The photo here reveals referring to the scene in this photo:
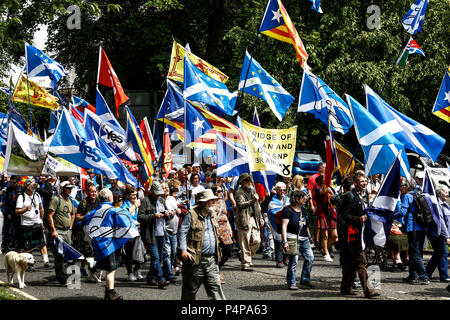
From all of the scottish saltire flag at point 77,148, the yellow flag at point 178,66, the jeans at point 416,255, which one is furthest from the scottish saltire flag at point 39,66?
the jeans at point 416,255

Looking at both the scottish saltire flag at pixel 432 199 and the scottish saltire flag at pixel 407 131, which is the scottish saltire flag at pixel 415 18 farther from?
the scottish saltire flag at pixel 432 199

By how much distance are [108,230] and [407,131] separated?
5.54m

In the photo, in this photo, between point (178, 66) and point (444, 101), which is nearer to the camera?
point (178, 66)

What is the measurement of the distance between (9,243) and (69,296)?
5.81m

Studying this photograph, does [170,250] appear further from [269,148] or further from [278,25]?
[278,25]

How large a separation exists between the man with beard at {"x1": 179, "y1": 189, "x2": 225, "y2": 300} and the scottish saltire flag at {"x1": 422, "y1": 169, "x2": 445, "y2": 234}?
478 cm

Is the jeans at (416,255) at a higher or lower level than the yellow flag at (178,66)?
lower

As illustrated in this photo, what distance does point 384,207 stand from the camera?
371 inches

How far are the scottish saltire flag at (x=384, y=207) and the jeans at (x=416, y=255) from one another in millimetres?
1870

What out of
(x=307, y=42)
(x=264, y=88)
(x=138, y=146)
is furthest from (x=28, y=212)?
(x=307, y=42)

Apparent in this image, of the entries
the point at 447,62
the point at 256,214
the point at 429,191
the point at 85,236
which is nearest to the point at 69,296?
the point at 85,236

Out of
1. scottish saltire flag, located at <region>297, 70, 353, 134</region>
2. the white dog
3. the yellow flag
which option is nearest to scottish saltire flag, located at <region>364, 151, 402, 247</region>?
scottish saltire flag, located at <region>297, 70, 353, 134</region>

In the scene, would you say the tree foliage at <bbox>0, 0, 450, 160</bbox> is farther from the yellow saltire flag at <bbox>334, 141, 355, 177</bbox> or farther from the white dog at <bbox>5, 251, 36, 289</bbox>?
the white dog at <bbox>5, 251, 36, 289</bbox>

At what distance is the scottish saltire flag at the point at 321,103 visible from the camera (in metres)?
12.8
